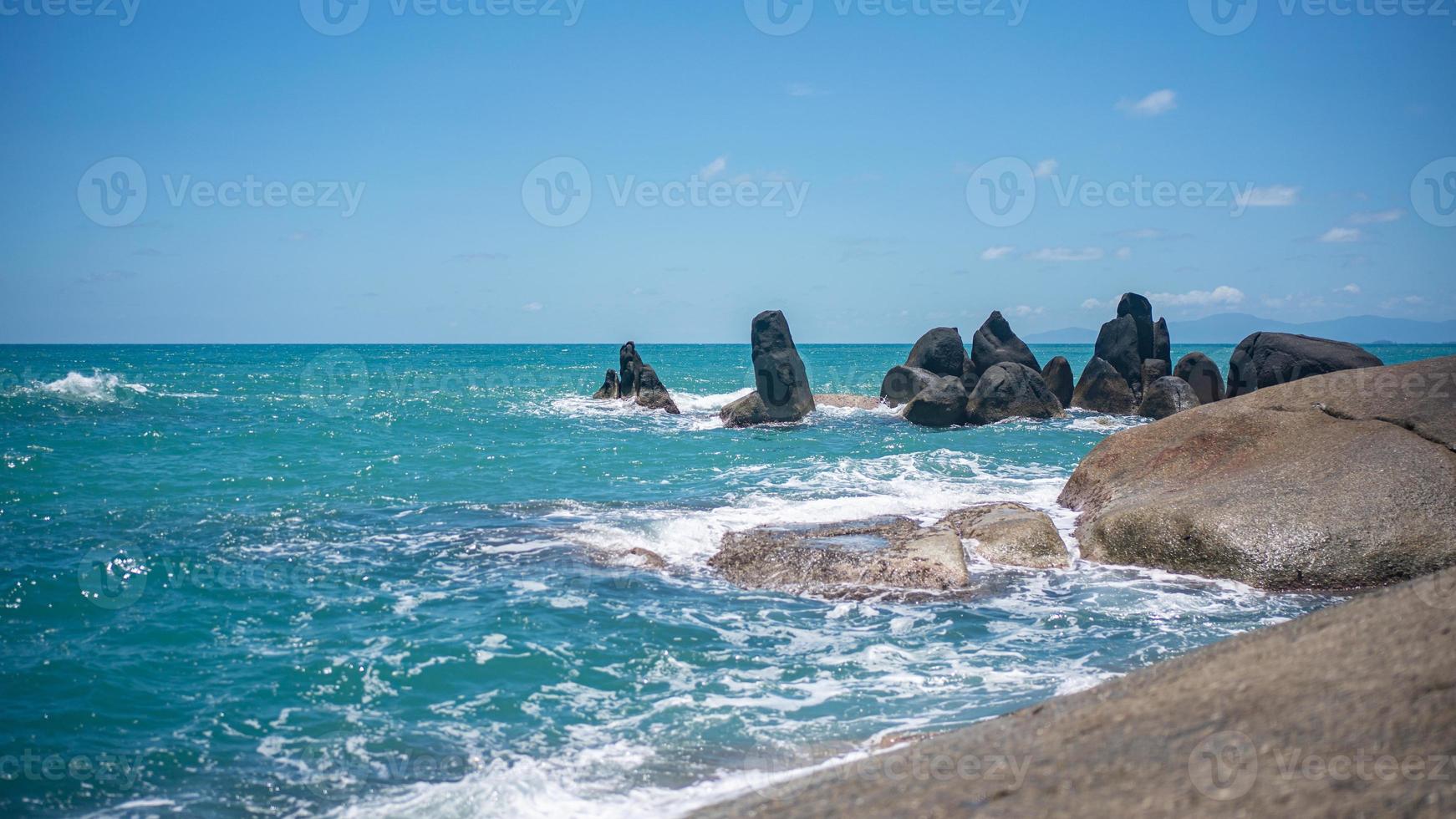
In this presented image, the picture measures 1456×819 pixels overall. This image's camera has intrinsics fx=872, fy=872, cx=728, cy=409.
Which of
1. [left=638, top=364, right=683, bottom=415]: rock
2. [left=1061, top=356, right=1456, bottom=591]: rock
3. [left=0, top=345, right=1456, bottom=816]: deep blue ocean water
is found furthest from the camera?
[left=638, top=364, right=683, bottom=415]: rock

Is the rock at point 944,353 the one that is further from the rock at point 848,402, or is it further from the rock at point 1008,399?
the rock at point 1008,399

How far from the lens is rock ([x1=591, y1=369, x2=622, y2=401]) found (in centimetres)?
4169

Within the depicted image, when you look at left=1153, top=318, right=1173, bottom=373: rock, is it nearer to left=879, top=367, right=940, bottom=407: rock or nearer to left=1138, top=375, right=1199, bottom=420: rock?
left=1138, top=375, right=1199, bottom=420: rock

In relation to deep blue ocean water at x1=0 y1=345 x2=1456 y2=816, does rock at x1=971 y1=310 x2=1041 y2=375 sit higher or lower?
higher

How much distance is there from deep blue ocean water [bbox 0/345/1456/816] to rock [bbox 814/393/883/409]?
17.0 m

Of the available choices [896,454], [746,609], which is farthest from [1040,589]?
[896,454]

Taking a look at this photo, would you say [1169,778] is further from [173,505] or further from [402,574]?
[173,505]

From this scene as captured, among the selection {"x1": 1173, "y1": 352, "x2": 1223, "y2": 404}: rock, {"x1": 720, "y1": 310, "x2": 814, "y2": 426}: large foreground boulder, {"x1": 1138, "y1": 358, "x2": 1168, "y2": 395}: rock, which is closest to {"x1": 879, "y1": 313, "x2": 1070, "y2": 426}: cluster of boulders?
{"x1": 1138, "y1": 358, "x2": 1168, "y2": 395}: rock

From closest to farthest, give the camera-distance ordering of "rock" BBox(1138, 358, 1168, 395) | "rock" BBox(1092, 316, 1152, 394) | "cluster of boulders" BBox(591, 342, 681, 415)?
"rock" BBox(1138, 358, 1168, 395) → "rock" BBox(1092, 316, 1152, 394) → "cluster of boulders" BBox(591, 342, 681, 415)

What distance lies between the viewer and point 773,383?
3291 centimetres

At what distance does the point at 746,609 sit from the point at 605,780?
3.99 metres

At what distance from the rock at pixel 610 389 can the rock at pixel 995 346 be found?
54.1 ft

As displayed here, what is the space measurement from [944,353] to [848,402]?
4.74 metres

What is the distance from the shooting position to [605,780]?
6109mm
